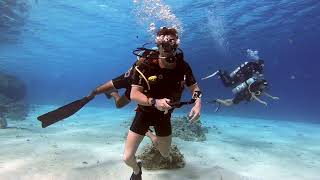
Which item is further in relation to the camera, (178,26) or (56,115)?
(178,26)

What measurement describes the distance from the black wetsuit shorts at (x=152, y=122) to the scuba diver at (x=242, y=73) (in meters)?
7.48

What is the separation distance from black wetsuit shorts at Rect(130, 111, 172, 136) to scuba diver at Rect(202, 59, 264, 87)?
294 inches

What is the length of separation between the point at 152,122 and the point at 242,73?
795 centimetres

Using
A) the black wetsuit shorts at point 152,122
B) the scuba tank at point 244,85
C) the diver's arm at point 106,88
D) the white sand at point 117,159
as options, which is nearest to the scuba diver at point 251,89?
the scuba tank at point 244,85

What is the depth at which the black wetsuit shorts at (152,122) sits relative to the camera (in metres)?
5.56

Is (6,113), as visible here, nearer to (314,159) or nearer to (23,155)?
(23,155)

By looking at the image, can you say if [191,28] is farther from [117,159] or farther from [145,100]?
[145,100]

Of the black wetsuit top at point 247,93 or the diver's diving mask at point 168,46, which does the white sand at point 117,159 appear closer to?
the black wetsuit top at point 247,93

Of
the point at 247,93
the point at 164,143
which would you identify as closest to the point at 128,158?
the point at 164,143

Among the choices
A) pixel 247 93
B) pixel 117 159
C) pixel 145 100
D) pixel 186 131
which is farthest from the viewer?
pixel 186 131

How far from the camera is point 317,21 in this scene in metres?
33.2

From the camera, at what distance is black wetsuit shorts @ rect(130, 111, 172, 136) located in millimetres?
5562

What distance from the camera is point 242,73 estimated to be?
12727mm

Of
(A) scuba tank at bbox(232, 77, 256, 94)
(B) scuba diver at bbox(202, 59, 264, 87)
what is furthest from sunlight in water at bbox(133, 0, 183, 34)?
(A) scuba tank at bbox(232, 77, 256, 94)
